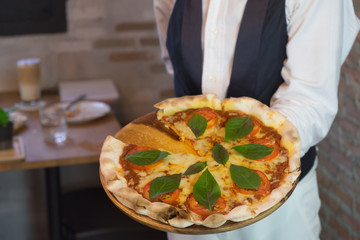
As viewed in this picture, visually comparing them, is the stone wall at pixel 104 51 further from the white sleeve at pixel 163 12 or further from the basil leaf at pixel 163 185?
the basil leaf at pixel 163 185

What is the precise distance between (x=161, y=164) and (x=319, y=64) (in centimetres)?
44

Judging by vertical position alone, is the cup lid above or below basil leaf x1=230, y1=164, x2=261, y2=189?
below

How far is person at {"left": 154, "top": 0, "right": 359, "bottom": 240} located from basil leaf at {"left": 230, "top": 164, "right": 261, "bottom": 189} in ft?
0.63

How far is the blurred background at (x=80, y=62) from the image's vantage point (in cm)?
252

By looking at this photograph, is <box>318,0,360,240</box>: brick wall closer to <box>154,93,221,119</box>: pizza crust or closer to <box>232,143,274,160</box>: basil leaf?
<box>154,93,221,119</box>: pizza crust

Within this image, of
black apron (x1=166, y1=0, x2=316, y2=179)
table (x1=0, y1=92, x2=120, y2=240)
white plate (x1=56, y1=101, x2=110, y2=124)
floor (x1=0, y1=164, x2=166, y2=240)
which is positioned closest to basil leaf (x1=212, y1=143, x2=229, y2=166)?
black apron (x1=166, y1=0, x2=316, y2=179)

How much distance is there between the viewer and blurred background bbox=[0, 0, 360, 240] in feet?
8.25

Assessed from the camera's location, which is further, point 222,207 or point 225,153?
point 225,153

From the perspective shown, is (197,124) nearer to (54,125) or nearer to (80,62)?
(54,125)

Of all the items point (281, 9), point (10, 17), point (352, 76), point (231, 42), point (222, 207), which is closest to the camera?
point (222, 207)

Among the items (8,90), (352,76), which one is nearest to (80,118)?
(8,90)

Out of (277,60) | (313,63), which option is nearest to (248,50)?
(277,60)

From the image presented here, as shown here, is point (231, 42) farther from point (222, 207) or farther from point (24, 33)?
point (24, 33)

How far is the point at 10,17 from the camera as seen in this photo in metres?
2.49
